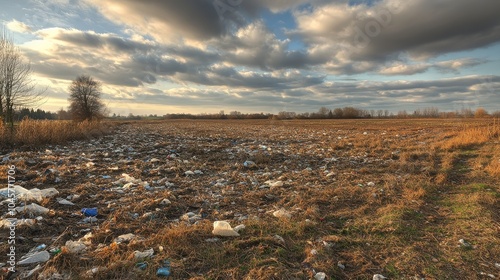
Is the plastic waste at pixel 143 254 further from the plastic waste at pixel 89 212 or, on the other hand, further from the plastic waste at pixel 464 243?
the plastic waste at pixel 464 243

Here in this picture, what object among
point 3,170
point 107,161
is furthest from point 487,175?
point 3,170

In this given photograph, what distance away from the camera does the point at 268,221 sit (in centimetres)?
367

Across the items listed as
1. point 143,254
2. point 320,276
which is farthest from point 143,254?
point 320,276

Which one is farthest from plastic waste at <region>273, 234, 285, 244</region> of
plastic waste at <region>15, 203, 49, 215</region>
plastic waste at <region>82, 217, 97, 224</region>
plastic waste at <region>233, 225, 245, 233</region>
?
plastic waste at <region>15, 203, 49, 215</region>

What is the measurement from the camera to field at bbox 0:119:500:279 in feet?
8.35

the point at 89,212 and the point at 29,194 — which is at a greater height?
the point at 29,194

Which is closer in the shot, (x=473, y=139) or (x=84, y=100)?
(x=473, y=139)

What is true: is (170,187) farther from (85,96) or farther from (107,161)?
(85,96)

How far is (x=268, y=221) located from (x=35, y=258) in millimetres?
2661

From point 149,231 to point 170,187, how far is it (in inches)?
86.6

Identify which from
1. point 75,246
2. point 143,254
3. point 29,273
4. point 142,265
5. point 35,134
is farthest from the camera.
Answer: point 35,134

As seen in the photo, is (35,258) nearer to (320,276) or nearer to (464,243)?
(320,276)

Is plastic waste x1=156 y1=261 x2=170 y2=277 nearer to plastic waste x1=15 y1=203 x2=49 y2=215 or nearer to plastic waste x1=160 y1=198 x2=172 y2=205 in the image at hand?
plastic waste x1=160 y1=198 x2=172 y2=205

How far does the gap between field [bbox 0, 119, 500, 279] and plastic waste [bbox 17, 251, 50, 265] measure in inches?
3.7
